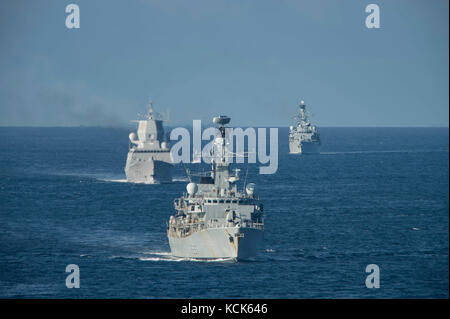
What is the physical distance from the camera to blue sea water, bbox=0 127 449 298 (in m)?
68.4

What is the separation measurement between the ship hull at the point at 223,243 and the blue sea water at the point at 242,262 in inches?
41.9

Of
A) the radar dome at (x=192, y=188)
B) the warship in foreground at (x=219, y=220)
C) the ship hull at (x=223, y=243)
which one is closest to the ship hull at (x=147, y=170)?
the warship in foreground at (x=219, y=220)

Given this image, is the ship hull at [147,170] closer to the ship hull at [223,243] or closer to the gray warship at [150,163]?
the gray warship at [150,163]

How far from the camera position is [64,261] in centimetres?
7944

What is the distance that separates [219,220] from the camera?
251 feet

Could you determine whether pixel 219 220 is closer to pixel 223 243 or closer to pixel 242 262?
pixel 223 243

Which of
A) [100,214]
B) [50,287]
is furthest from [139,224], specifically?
[50,287]

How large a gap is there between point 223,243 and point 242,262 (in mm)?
2405

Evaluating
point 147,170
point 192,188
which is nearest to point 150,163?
point 147,170

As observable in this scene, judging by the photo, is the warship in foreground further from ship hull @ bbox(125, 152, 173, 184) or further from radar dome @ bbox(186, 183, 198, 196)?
ship hull @ bbox(125, 152, 173, 184)

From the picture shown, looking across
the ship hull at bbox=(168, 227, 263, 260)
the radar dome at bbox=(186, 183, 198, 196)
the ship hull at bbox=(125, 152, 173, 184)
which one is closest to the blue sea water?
the ship hull at bbox=(168, 227, 263, 260)

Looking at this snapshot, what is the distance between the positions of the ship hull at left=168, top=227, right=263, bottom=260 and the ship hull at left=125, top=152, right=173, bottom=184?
70.6 m
